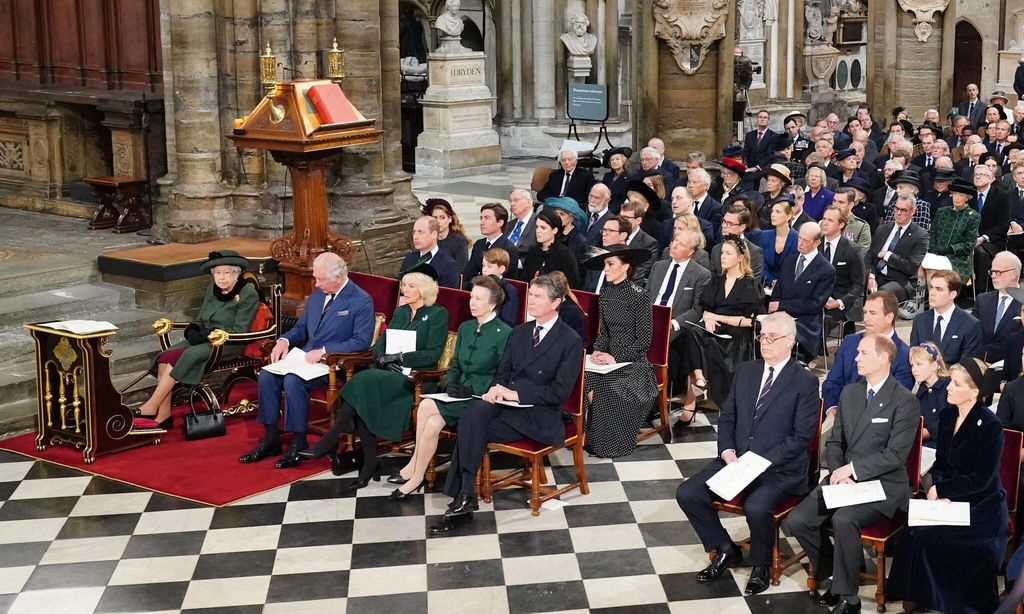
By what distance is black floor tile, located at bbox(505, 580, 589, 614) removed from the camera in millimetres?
6672

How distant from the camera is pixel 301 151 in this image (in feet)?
33.8

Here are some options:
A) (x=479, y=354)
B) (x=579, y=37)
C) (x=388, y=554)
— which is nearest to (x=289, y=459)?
(x=479, y=354)

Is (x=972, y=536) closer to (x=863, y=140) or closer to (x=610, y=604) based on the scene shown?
(x=610, y=604)

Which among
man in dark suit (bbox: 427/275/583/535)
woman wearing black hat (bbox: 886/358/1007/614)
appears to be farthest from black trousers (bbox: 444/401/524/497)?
woman wearing black hat (bbox: 886/358/1007/614)

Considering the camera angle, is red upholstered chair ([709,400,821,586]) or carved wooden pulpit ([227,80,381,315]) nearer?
red upholstered chair ([709,400,821,586])

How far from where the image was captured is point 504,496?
8195 mm

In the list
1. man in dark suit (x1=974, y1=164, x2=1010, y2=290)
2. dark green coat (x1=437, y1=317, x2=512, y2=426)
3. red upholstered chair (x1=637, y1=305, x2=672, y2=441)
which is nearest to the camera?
dark green coat (x1=437, y1=317, x2=512, y2=426)

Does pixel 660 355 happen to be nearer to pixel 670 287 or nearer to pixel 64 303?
pixel 670 287

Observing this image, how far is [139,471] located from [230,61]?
14.7ft

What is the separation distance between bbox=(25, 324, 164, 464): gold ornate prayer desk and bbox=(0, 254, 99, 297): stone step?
7.77 feet

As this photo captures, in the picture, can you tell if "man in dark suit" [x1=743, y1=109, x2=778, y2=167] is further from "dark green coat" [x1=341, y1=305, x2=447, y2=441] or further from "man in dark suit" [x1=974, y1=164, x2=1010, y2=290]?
"dark green coat" [x1=341, y1=305, x2=447, y2=441]

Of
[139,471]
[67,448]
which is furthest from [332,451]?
[67,448]

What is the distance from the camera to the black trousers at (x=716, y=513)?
→ 6.80m

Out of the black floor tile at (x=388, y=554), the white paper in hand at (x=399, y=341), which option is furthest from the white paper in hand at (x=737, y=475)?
the white paper in hand at (x=399, y=341)
